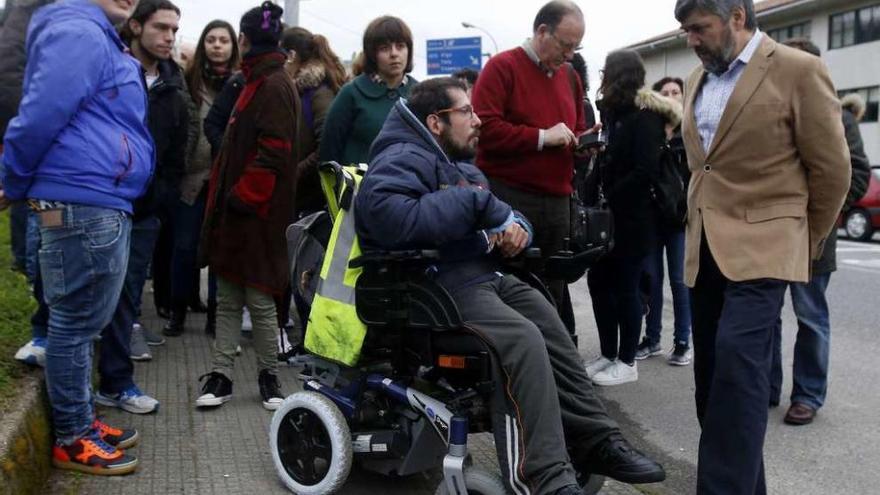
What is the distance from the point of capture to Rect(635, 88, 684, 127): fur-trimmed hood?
5590 mm

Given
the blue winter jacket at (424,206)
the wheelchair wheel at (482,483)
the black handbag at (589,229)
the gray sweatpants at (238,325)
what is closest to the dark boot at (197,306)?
the gray sweatpants at (238,325)

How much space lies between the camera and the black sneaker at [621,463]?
3.34 metres

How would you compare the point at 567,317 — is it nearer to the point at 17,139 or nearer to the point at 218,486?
the point at 218,486

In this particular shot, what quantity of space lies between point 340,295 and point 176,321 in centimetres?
325

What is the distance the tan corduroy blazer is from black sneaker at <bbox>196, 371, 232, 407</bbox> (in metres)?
2.63

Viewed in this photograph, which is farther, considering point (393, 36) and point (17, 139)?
point (393, 36)

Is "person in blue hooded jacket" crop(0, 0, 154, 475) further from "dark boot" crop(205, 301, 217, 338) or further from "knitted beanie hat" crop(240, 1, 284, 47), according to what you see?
"dark boot" crop(205, 301, 217, 338)

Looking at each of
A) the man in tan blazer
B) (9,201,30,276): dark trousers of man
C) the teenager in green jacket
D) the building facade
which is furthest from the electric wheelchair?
the building facade

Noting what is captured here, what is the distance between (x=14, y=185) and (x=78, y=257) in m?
0.36

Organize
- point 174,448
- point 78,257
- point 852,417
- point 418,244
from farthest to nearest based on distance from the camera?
1. point 852,417
2. point 174,448
3. point 78,257
4. point 418,244

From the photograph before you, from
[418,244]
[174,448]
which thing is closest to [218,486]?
[174,448]

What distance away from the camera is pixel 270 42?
4.88 m

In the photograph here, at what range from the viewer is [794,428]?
501 cm

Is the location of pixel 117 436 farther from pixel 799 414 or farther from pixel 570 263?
pixel 799 414
